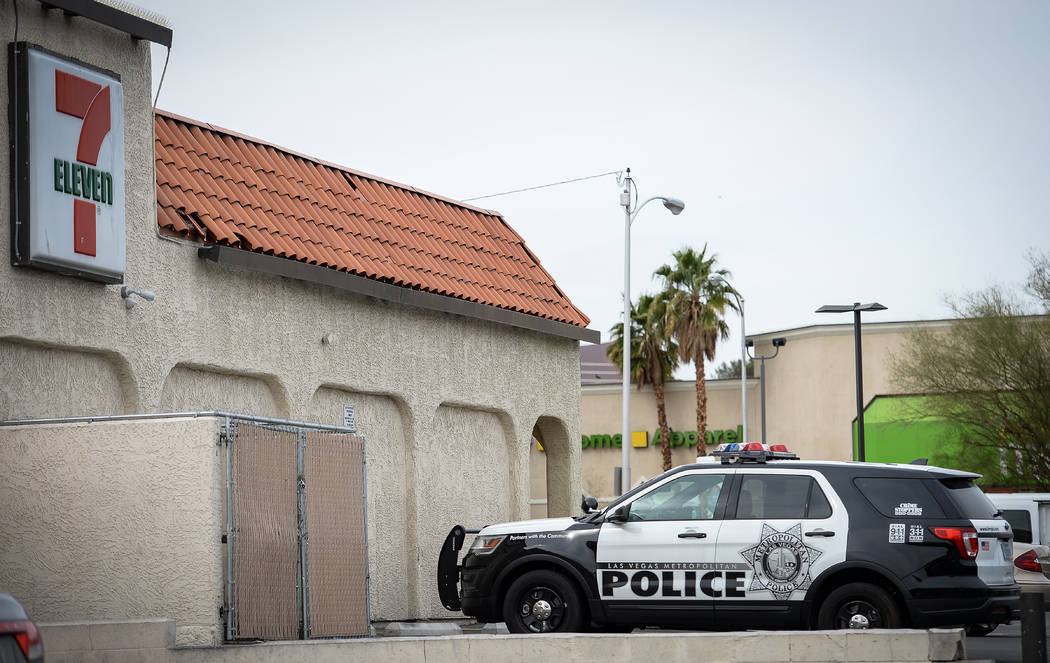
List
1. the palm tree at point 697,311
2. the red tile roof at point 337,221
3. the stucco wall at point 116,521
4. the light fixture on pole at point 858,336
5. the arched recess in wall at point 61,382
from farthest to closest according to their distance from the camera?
the palm tree at point 697,311, the light fixture on pole at point 858,336, the red tile roof at point 337,221, the arched recess in wall at point 61,382, the stucco wall at point 116,521

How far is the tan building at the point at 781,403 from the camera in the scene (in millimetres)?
50062

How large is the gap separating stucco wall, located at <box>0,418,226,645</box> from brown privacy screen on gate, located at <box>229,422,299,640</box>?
22 centimetres

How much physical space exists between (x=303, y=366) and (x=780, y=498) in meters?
7.19

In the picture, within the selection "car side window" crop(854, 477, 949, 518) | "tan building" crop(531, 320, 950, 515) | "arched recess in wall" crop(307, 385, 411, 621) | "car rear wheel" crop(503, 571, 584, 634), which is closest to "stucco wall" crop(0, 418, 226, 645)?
"car rear wheel" crop(503, 571, 584, 634)

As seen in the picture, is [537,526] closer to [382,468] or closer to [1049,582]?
[382,468]

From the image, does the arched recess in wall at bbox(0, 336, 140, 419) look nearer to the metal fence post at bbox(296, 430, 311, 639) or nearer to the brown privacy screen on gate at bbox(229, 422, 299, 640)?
the metal fence post at bbox(296, 430, 311, 639)

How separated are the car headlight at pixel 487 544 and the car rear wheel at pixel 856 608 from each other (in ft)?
10.6

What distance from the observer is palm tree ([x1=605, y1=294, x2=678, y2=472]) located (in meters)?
50.8

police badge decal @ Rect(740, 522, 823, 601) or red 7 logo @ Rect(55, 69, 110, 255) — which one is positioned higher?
red 7 logo @ Rect(55, 69, 110, 255)

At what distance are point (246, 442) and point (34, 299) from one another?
9.93 ft

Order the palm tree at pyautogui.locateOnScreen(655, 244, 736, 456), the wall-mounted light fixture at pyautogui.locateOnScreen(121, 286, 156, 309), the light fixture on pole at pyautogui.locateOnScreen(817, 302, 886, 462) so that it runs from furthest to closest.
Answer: the palm tree at pyautogui.locateOnScreen(655, 244, 736, 456)
the light fixture on pole at pyautogui.locateOnScreen(817, 302, 886, 462)
the wall-mounted light fixture at pyautogui.locateOnScreen(121, 286, 156, 309)

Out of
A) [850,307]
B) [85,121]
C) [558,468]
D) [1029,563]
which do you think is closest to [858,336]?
[850,307]

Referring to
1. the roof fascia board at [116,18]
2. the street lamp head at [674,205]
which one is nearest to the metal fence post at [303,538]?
the roof fascia board at [116,18]

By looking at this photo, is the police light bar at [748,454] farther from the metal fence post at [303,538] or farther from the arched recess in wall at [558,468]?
the arched recess in wall at [558,468]
